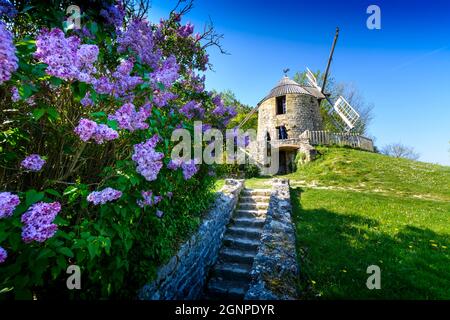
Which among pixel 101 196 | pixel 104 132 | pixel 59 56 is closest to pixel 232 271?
pixel 101 196

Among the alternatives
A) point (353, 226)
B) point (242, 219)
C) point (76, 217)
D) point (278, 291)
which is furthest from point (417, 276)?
point (76, 217)

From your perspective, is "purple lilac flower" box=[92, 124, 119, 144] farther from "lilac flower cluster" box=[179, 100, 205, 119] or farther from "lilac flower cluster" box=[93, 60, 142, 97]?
"lilac flower cluster" box=[179, 100, 205, 119]

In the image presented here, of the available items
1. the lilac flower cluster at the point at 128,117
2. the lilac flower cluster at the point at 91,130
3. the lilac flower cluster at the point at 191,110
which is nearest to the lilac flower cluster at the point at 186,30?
the lilac flower cluster at the point at 191,110

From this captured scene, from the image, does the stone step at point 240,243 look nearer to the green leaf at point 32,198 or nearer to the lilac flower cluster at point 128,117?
the lilac flower cluster at point 128,117

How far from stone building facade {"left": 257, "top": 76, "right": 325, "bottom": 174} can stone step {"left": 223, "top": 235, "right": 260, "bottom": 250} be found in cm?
1609

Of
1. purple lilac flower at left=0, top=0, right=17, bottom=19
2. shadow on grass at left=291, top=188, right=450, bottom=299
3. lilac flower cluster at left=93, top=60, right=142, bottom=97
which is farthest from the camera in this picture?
shadow on grass at left=291, top=188, right=450, bottom=299

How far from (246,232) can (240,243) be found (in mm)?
519

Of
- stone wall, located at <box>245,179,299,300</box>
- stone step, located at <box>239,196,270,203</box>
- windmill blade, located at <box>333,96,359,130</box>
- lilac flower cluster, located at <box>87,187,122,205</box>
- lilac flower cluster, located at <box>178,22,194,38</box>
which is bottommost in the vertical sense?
stone wall, located at <box>245,179,299,300</box>

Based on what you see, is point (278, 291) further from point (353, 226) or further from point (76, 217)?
point (353, 226)

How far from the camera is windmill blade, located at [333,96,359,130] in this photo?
1088 inches

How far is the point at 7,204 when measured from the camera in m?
1.76

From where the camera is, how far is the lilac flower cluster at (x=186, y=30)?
6.40m

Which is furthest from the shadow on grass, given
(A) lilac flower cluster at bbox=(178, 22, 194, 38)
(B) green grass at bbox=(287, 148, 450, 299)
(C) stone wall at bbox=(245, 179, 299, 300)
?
(A) lilac flower cluster at bbox=(178, 22, 194, 38)

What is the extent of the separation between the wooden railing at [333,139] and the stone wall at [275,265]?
16416 mm
